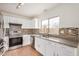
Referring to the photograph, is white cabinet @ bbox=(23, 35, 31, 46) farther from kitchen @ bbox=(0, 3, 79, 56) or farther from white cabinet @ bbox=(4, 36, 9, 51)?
white cabinet @ bbox=(4, 36, 9, 51)

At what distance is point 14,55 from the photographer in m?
1.19

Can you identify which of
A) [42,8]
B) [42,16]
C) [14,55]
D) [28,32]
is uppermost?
[42,8]

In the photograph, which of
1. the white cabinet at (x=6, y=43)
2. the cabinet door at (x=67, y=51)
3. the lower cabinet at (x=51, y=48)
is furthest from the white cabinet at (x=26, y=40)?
the cabinet door at (x=67, y=51)

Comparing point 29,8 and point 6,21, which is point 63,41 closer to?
point 29,8

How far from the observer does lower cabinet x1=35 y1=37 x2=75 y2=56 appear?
3.60 ft

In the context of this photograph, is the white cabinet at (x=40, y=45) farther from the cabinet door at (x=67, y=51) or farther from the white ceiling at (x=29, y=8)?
the white ceiling at (x=29, y=8)

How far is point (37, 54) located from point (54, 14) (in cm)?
69

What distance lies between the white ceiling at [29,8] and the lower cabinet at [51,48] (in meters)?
0.43

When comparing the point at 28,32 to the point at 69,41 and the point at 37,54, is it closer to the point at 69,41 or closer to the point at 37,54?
the point at 37,54

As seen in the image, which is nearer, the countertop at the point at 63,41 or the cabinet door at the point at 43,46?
the countertop at the point at 63,41

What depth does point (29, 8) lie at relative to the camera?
118cm

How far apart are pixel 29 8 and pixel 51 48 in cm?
71

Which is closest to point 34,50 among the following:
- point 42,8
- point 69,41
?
point 69,41

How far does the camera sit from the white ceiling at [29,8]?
114 cm
